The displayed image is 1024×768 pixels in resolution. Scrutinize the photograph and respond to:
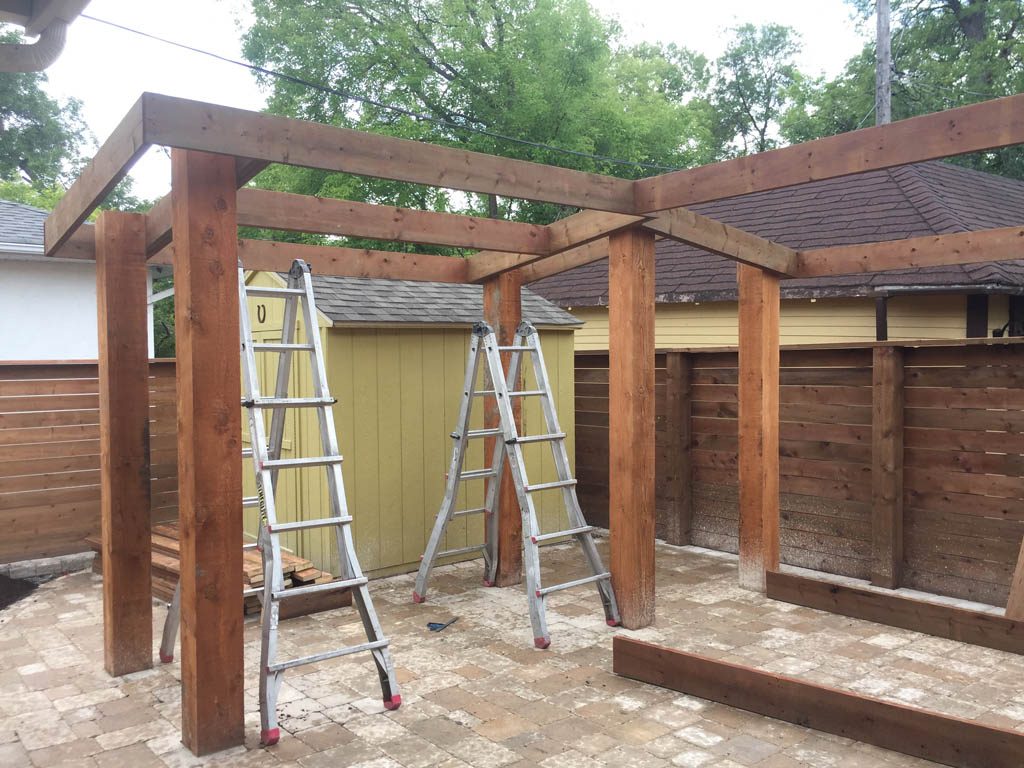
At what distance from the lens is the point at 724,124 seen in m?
29.7

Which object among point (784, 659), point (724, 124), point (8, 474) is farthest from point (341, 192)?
point (724, 124)

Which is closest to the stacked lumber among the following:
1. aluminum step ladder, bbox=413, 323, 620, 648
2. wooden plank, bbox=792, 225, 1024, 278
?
aluminum step ladder, bbox=413, 323, 620, 648

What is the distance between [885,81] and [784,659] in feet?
37.5

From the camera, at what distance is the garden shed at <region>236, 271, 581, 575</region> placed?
591cm

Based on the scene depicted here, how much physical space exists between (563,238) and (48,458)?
175 inches

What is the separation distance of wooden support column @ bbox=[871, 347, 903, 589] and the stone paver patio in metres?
0.82

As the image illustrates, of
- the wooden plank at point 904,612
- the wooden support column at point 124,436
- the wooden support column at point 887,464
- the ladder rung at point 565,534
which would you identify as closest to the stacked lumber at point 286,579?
the wooden support column at point 124,436

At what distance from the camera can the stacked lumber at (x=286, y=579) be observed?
5109 mm

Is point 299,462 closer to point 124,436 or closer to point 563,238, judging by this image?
point 124,436

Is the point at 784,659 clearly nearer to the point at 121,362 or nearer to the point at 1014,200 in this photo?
the point at 121,362

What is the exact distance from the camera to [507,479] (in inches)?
229

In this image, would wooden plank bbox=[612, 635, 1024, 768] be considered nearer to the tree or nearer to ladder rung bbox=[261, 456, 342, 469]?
ladder rung bbox=[261, 456, 342, 469]

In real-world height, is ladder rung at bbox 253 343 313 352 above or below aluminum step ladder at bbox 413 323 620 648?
above

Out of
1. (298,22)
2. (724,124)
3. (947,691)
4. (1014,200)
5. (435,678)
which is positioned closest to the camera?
(947,691)
